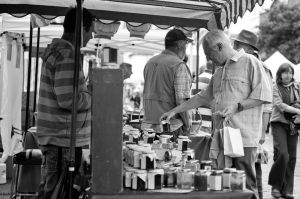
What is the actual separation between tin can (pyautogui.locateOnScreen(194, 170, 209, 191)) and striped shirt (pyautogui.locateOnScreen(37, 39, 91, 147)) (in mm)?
1052

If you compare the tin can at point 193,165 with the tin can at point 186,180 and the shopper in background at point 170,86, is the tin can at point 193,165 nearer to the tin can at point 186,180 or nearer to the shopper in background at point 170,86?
the tin can at point 186,180

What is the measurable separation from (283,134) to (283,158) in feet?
1.01

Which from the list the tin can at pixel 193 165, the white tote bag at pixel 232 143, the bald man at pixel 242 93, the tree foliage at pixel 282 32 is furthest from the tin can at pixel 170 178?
the tree foliage at pixel 282 32

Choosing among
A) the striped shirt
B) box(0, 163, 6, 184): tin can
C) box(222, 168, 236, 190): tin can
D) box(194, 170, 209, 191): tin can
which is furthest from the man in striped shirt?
box(0, 163, 6, 184): tin can

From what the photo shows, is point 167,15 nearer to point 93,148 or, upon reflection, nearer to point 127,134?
point 127,134

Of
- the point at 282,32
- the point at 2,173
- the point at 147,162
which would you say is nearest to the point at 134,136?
the point at 147,162

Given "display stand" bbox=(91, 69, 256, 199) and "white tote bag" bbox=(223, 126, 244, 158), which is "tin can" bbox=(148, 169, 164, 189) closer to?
"display stand" bbox=(91, 69, 256, 199)

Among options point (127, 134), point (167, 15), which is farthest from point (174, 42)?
point (127, 134)

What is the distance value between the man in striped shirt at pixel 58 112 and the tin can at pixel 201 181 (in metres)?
0.98

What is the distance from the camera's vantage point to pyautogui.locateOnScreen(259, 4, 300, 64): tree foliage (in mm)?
24675

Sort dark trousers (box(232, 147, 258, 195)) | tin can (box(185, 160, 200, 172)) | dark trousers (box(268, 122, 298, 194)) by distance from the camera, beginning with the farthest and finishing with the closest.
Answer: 1. dark trousers (box(268, 122, 298, 194))
2. dark trousers (box(232, 147, 258, 195))
3. tin can (box(185, 160, 200, 172))

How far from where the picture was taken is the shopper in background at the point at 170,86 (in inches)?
221

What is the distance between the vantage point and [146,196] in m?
3.13

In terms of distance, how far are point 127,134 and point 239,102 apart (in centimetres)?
106
